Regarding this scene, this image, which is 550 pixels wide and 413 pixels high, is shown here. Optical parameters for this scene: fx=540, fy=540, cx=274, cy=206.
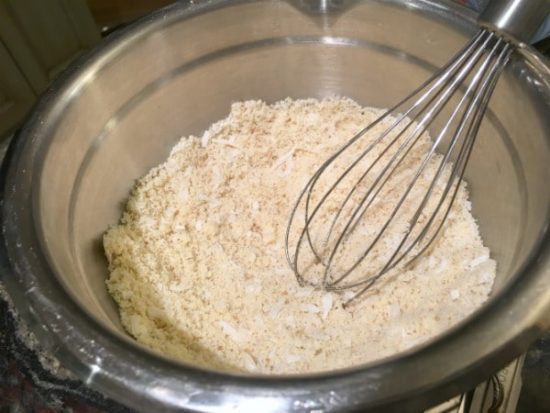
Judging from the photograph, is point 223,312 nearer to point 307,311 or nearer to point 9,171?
point 307,311

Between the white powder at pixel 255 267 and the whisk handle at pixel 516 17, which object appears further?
the white powder at pixel 255 267

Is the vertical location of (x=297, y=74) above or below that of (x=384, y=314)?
above

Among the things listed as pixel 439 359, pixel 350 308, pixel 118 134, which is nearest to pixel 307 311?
pixel 350 308

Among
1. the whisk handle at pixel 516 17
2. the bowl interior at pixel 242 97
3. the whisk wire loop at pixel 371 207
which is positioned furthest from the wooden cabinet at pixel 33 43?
the whisk handle at pixel 516 17

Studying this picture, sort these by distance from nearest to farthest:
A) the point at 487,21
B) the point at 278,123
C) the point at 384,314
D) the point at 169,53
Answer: the point at 487,21
the point at 384,314
the point at 169,53
the point at 278,123

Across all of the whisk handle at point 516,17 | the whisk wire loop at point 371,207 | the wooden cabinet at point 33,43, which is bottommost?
the wooden cabinet at point 33,43

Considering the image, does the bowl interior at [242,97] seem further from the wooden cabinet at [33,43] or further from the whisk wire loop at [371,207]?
the wooden cabinet at [33,43]

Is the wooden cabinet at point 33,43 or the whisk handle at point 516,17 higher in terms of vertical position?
the whisk handle at point 516,17

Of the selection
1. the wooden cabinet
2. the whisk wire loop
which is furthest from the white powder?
the wooden cabinet
